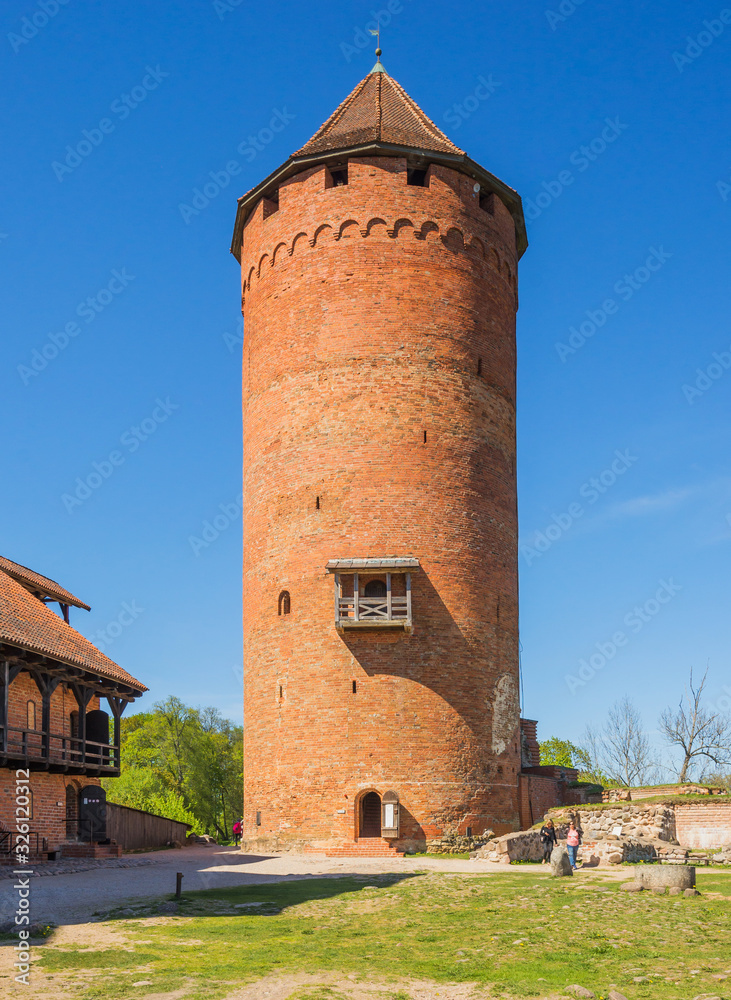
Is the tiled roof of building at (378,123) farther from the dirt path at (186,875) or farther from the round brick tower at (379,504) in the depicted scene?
the dirt path at (186,875)

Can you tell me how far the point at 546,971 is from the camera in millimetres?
10242

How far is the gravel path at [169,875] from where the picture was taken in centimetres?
1443

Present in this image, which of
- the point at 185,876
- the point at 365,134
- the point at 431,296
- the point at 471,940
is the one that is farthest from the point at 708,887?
the point at 365,134

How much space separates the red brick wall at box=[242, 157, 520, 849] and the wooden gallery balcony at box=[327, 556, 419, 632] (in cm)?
47

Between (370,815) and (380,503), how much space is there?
298 inches

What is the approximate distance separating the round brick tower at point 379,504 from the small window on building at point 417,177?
171 mm

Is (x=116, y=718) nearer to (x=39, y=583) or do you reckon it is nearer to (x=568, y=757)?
(x=39, y=583)

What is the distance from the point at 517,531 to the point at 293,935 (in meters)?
17.9

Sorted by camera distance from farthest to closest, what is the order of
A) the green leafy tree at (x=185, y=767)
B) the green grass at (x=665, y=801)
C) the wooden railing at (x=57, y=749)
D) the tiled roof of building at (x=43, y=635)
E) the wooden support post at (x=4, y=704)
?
the green leafy tree at (x=185, y=767) < the green grass at (x=665, y=801) < the wooden railing at (x=57, y=749) < the tiled roof of building at (x=43, y=635) < the wooden support post at (x=4, y=704)

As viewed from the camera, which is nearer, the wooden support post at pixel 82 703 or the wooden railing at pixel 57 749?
the wooden railing at pixel 57 749

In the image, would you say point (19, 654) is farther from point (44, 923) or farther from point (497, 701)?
point (497, 701)

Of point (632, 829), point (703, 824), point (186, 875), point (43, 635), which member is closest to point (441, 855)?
point (632, 829)

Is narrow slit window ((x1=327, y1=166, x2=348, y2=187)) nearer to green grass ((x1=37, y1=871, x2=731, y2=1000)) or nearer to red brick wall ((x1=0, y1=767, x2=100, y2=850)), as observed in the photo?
red brick wall ((x1=0, y1=767, x2=100, y2=850))

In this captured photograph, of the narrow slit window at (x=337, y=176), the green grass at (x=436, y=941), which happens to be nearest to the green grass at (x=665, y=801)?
the green grass at (x=436, y=941)
